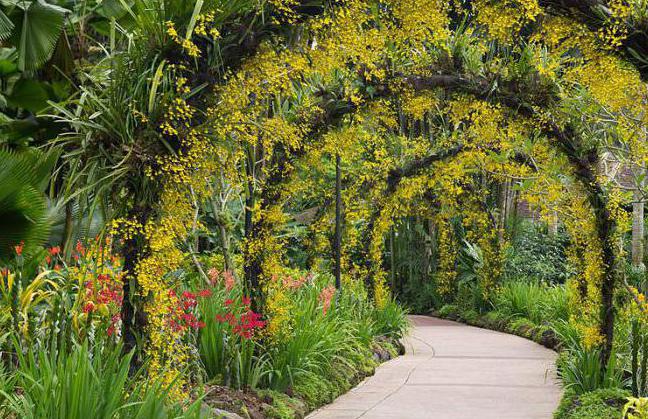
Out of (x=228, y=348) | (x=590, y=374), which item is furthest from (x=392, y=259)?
(x=228, y=348)

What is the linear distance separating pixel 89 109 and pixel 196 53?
0.82 metres

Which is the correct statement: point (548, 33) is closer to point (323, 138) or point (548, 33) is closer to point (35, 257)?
point (323, 138)

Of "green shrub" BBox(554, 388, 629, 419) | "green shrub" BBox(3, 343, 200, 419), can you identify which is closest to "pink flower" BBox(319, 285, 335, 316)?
"green shrub" BBox(554, 388, 629, 419)

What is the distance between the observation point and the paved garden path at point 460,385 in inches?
340

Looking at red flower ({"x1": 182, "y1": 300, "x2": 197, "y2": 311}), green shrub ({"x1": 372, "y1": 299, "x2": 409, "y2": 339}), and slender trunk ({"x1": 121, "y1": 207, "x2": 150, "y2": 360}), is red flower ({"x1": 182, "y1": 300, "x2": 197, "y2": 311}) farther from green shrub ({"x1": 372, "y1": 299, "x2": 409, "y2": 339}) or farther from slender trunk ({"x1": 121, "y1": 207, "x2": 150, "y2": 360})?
green shrub ({"x1": 372, "y1": 299, "x2": 409, "y2": 339})

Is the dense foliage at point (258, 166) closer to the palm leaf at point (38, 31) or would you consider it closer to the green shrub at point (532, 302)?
the palm leaf at point (38, 31)

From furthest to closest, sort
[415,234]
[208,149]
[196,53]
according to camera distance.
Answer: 1. [415,234]
2. [208,149]
3. [196,53]

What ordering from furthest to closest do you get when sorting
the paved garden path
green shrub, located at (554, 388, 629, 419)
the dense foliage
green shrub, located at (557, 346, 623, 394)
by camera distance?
the paved garden path → green shrub, located at (557, 346, 623, 394) → green shrub, located at (554, 388, 629, 419) → the dense foliage

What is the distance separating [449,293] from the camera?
22.5 m

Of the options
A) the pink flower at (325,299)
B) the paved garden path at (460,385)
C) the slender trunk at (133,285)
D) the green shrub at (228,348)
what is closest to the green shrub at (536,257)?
the paved garden path at (460,385)

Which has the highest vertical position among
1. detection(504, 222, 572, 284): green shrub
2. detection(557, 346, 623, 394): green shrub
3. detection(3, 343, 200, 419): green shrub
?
detection(504, 222, 572, 284): green shrub

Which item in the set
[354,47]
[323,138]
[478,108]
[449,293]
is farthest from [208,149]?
[449,293]

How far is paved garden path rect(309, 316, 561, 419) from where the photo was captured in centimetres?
864

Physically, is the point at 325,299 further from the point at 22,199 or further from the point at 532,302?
the point at 532,302
